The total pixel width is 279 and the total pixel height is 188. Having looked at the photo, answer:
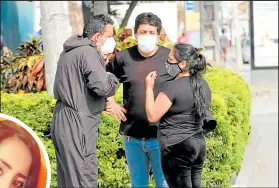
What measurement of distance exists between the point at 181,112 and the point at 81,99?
72cm

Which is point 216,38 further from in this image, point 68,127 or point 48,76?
point 68,127

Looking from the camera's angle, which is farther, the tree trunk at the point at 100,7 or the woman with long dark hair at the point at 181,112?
the tree trunk at the point at 100,7

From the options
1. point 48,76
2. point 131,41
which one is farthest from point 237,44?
point 48,76

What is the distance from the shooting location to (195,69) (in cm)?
449

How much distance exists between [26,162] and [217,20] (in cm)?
1281

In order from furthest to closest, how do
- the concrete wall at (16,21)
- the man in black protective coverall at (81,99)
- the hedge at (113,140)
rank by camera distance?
the concrete wall at (16,21)
the hedge at (113,140)
the man in black protective coverall at (81,99)

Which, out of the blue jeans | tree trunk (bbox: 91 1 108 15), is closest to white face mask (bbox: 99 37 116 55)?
the blue jeans

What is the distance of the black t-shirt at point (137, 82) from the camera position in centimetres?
484

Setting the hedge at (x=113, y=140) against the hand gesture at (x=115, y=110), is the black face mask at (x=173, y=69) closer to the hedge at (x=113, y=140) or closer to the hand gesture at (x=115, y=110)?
the hand gesture at (x=115, y=110)

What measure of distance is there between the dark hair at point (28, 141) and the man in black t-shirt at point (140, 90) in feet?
4.11

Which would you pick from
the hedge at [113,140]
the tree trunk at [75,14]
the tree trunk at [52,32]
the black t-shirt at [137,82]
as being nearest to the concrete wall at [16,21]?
the tree trunk at [75,14]

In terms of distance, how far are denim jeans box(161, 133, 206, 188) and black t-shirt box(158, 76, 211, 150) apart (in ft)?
0.15

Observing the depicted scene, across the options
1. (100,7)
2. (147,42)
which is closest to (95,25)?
(147,42)

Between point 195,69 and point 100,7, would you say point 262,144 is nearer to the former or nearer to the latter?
point 100,7
